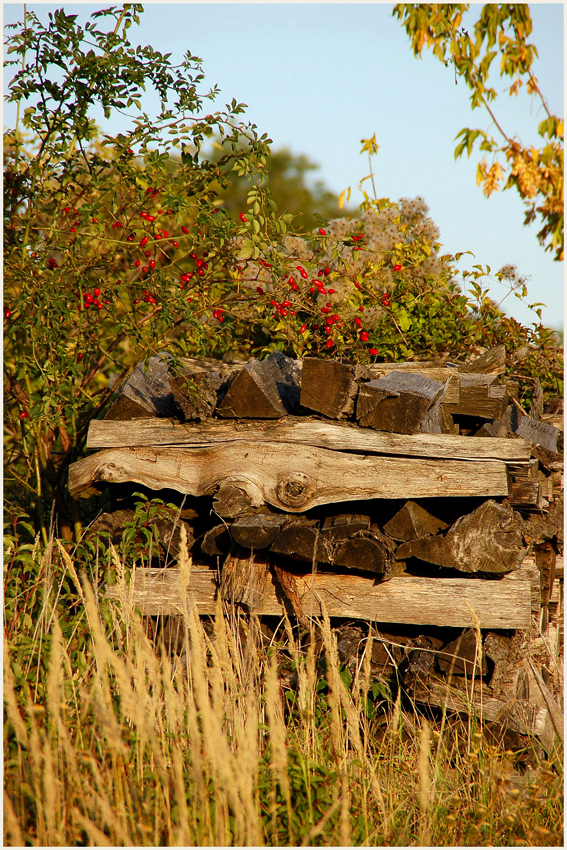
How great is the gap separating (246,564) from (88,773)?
1.15m

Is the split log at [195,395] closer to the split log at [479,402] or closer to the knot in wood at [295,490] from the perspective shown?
the knot in wood at [295,490]

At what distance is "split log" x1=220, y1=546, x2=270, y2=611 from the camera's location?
2859mm

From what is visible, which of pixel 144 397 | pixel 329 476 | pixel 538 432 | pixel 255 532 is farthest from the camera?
pixel 538 432

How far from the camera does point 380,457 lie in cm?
284

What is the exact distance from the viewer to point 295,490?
9.23ft

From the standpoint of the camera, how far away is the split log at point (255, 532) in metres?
2.72

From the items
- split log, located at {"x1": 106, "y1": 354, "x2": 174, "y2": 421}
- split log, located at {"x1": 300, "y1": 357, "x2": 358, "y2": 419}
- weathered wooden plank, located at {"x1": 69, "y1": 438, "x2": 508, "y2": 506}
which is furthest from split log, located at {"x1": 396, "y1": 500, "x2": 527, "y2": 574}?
split log, located at {"x1": 106, "y1": 354, "x2": 174, "y2": 421}

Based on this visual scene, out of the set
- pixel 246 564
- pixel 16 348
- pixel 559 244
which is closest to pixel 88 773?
pixel 246 564

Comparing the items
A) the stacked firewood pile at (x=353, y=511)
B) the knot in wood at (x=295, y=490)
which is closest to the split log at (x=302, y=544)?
the stacked firewood pile at (x=353, y=511)

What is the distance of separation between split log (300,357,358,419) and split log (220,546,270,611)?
0.74 meters

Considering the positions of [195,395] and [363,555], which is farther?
[195,395]

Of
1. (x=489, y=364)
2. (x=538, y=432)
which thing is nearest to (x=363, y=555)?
(x=489, y=364)

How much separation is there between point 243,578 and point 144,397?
1.04m

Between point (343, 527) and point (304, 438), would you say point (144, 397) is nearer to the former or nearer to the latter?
point (304, 438)
